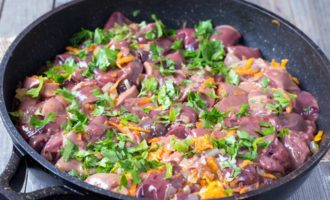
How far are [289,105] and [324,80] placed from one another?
22 centimetres

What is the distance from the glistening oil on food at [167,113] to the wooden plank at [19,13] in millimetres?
790

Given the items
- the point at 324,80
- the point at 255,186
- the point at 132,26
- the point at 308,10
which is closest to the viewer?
the point at 255,186

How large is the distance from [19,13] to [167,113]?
5.46ft

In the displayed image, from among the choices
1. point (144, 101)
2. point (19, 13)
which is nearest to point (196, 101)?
point (144, 101)

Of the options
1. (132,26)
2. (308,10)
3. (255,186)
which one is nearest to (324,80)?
(255,186)

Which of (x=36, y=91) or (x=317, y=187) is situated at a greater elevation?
(x=36, y=91)

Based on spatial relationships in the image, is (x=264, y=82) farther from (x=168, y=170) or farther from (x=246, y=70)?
(x=168, y=170)

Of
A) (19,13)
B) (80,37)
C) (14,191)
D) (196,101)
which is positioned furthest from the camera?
(19,13)

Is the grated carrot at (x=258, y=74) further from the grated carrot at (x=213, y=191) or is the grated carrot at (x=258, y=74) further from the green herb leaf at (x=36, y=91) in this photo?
the green herb leaf at (x=36, y=91)

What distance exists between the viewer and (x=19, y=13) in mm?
3600

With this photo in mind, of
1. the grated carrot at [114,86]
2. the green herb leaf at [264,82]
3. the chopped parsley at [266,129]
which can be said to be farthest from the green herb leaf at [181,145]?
the green herb leaf at [264,82]

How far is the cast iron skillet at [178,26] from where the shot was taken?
206cm

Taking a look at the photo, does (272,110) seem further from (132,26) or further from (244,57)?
(132,26)

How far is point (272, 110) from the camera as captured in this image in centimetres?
240
